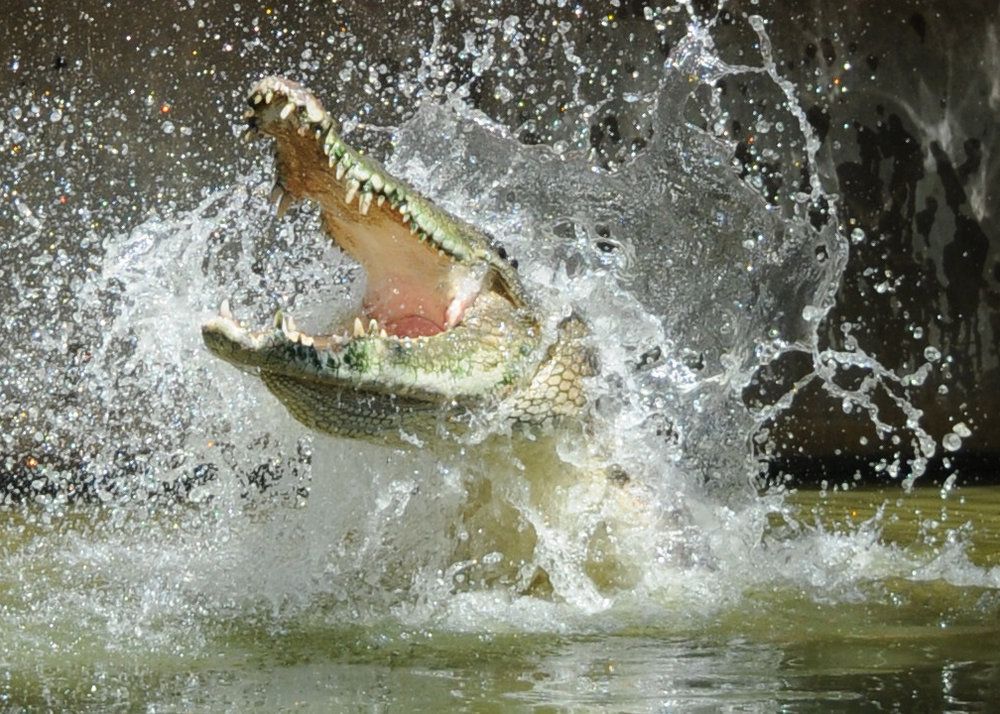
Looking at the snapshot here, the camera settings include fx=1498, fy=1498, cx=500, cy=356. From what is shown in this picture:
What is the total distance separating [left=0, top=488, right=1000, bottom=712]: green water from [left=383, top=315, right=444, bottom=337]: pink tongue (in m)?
0.74

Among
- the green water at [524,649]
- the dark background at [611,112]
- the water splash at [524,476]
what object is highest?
the dark background at [611,112]

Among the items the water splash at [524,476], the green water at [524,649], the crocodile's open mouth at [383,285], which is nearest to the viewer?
the green water at [524,649]

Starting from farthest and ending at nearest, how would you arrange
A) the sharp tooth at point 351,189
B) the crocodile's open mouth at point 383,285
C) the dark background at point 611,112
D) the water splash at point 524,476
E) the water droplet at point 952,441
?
1. the water droplet at point 952,441
2. the dark background at point 611,112
3. the water splash at point 524,476
4. the sharp tooth at point 351,189
5. the crocodile's open mouth at point 383,285

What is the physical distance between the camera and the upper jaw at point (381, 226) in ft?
11.8

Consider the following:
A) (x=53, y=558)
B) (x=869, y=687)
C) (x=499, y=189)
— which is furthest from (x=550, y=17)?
(x=869, y=687)

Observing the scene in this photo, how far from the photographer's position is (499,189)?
16.2ft

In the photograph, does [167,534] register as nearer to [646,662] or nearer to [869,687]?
[646,662]

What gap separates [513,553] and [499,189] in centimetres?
135

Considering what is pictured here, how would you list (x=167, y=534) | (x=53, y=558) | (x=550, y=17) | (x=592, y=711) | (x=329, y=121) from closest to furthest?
(x=592, y=711) < (x=329, y=121) < (x=53, y=558) < (x=167, y=534) < (x=550, y=17)

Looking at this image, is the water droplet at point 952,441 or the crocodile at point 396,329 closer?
the crocodile at point 396,329

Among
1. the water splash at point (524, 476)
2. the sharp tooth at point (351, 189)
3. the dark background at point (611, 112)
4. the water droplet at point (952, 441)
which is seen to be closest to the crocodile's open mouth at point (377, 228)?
the sharp tooth at point (351, 189)

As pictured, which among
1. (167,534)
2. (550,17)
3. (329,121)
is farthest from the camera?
(550,17)

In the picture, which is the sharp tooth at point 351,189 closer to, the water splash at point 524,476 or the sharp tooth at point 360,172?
the sharp tooth at point 360,172

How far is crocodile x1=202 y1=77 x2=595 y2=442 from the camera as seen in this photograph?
3.56 metres
